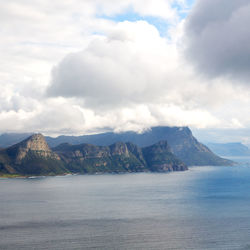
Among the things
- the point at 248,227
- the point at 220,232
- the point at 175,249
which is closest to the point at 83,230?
the point at 175,249

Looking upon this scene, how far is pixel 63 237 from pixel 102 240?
64.9ft

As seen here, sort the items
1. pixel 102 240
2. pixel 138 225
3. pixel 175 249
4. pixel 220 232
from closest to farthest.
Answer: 1. pixel 175 249
2. pixel 102 240
3. pixel 220 232
4. pixel 138 225

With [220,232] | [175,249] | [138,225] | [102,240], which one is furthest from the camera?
[138,225]

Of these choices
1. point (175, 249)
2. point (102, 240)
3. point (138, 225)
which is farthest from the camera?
point (138, 225)

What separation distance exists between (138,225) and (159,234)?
22.5m

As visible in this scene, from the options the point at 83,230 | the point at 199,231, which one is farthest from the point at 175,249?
the point at 83,230

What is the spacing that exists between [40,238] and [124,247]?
42.7 meters

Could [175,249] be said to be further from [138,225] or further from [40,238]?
[40,238]

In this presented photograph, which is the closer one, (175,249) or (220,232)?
(175,249)

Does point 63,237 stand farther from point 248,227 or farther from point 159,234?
point 248,227

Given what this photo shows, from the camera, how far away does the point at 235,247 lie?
513 feet

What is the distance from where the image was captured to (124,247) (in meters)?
157

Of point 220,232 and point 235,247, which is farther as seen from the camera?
point 220,232

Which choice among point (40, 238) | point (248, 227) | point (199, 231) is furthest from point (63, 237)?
point (248, 227)
